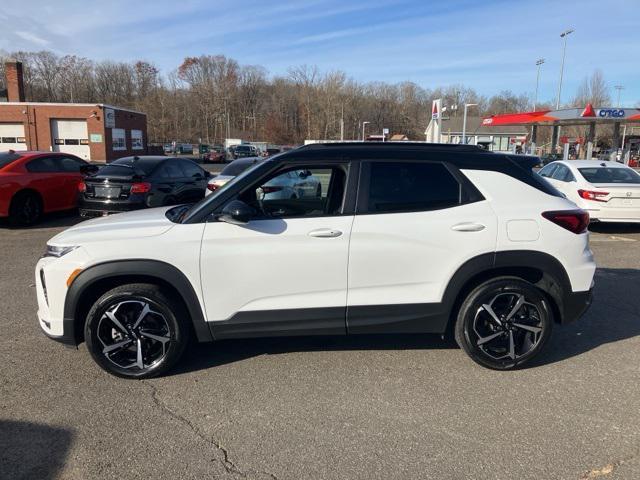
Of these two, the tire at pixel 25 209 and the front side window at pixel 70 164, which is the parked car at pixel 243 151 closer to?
the front side window at pixel 70 164

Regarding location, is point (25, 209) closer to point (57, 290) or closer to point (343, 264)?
point (57, 290)

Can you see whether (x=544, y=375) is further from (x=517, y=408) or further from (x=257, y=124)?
(x=257, y=124)

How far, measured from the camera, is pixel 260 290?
3.61m

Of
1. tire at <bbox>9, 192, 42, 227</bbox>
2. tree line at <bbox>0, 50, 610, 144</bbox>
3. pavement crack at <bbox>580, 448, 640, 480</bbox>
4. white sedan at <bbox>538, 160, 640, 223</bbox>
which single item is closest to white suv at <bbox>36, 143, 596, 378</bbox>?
pavement crack at <bbox>580, 448, 640, 480</bbox>

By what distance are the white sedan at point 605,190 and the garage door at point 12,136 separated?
43.6 metres

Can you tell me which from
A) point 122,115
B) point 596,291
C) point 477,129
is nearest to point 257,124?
point 477,129

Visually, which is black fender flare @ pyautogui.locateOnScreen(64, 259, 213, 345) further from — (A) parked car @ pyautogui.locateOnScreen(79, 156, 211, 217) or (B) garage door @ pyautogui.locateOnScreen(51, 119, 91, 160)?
(B) garage door @ pyautogui.locateOnScreen(51, 119, 91, 160)

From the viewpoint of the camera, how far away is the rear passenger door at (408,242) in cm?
364

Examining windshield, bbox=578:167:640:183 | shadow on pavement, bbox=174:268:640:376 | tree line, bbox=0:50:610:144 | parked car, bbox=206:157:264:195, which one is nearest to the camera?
shadow on pavement, bbox=174:268:640:376

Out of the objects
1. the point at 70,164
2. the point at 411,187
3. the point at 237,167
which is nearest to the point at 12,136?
the point at 70,164

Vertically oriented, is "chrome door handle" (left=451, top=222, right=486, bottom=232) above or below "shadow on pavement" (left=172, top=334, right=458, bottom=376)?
above

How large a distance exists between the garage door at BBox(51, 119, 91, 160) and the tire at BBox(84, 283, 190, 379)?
4250 centimetres

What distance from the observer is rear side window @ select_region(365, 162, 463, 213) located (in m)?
3.74

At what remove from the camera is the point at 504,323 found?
150 inches
